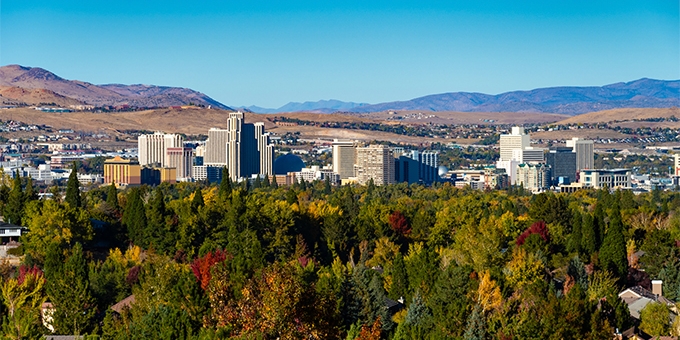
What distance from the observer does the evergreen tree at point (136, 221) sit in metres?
71.1

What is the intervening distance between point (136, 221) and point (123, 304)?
2018cm

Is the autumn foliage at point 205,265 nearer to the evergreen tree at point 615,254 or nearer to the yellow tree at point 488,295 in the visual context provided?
the yellow tree at point 488,295


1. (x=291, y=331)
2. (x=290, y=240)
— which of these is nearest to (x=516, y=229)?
(x=290, y=240)

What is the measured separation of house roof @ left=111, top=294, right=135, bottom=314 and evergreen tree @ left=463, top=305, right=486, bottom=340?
1248 centimetres

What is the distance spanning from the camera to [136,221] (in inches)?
2844

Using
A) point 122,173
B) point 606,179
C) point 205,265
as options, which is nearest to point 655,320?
point 205,265

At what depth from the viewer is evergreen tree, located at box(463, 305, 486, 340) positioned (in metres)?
43.5

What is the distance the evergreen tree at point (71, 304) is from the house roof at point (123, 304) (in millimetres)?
1040

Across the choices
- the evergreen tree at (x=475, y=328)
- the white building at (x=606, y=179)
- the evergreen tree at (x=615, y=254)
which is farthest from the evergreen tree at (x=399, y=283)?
the white building at (x=606, y=179)

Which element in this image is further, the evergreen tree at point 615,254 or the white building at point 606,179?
the white building at point 606,179

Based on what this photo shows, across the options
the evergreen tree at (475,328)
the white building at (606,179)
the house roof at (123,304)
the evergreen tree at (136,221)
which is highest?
the evergreen tree at (136,221)

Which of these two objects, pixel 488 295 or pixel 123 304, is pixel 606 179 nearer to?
pixel 488 295

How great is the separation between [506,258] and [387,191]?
63.1 metres

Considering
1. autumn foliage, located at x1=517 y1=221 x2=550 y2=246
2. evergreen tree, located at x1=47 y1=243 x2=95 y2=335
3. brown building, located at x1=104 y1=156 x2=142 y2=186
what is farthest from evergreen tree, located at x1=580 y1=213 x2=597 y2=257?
brown building, located at x1=104 y1=156 x2=142 y2=186
